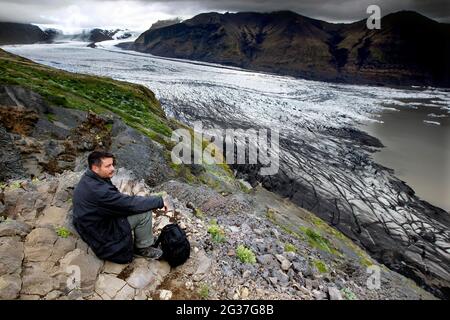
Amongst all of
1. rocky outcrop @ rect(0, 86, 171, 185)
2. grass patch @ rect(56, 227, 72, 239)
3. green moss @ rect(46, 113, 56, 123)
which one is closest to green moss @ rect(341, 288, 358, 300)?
grass patch @ rect(56, 227, 72, 239)

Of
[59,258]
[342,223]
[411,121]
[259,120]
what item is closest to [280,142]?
[259,120]

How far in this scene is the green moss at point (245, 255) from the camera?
9.17 meters

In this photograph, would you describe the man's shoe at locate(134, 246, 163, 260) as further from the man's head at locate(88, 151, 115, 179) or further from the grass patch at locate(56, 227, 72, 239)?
the man's head at locate(88, 151, 115, 179)

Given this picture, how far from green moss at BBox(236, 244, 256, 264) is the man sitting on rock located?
8.98 feet

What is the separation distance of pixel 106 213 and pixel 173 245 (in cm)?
181

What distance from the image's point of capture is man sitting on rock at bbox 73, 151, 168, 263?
6883 mm

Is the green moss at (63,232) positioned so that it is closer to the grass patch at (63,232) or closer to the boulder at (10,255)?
the grass patch at (63,232)

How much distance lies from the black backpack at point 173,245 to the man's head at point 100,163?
207cm

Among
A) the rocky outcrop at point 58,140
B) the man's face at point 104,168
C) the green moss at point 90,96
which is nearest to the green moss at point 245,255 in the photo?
the man's face at point 104,168

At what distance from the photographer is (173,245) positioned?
802 cm

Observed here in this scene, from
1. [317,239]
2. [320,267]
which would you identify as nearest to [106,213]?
[320,267]

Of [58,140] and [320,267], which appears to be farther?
[58,140]

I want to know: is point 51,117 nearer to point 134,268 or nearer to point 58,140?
point 58,140
